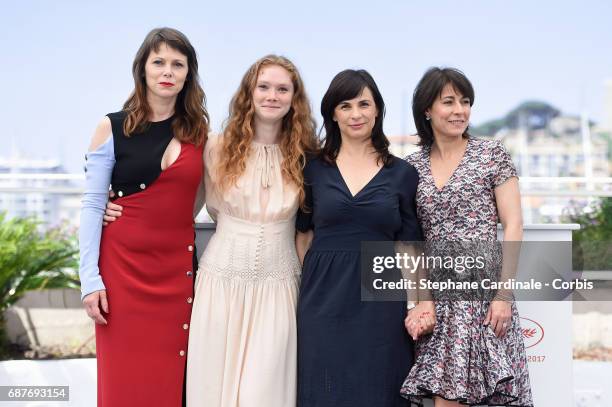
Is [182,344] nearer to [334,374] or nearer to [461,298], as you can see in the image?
[334,374]

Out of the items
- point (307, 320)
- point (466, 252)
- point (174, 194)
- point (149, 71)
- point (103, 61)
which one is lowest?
point (307, 320)

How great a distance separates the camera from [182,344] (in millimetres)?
2709

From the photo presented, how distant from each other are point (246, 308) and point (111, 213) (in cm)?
61

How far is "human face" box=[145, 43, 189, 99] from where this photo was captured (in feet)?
8.76

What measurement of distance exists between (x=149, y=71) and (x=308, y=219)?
0.81 meters

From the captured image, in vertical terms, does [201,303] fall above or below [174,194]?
below

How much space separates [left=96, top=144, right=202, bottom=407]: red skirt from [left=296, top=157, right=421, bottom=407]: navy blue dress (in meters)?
0.49

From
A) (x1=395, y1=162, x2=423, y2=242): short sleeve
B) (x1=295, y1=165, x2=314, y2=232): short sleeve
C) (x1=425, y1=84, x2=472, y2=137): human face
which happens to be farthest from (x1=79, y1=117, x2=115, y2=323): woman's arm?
(x1=425, y1=84, x2=472, y2=137): human face

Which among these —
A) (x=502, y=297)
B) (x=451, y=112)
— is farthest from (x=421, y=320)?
(x=451, y=112)

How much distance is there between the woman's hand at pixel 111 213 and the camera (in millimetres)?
2691

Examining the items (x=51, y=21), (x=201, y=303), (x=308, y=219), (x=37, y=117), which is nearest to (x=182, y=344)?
(x=201, y=303)

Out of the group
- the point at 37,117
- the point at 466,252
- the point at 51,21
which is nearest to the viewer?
the point at 466,252

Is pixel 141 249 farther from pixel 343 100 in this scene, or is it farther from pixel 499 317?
pixel 499 317

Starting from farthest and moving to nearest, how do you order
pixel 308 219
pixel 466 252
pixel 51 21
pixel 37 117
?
1. pixel 51 21
2. pixel 37 117
3. pixel 308 219
4. pixel 466 252
